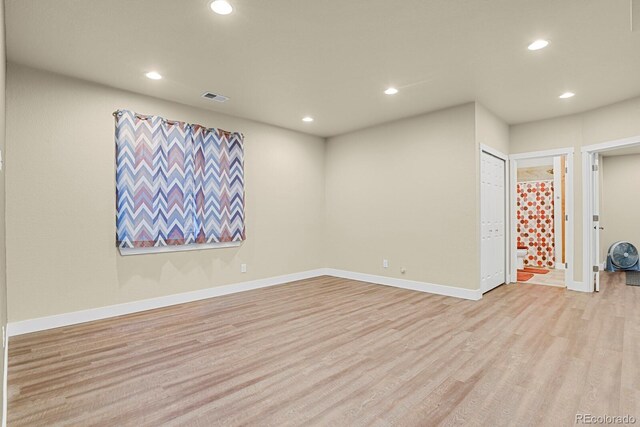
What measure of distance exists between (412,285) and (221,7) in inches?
166

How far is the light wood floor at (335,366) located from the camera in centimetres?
193

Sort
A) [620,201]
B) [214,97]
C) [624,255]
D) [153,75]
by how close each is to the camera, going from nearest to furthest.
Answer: [153,75] → [214,97] → [624,255] → [620,201]

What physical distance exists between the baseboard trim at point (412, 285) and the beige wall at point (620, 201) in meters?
4.53

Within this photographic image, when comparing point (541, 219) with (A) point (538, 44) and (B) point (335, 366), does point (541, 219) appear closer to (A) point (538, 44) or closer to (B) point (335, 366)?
(A) point (538, 44)

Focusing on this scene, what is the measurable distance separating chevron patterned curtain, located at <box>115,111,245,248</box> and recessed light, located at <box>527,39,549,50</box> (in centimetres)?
370

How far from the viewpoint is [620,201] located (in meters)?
6.68

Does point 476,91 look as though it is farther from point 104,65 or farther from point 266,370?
point 104,65

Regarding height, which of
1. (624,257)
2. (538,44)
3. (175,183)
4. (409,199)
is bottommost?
(624,257)

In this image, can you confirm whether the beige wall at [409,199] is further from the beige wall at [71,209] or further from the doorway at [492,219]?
the beige wall at [71,209]

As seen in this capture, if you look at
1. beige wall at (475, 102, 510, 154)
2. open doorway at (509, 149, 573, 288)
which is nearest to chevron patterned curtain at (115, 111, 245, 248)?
beige wall at (475, 102, 510, 154)

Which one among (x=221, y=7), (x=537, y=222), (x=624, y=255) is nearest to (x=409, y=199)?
(x=221, y=7)

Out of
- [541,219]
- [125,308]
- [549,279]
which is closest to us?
[125,308]

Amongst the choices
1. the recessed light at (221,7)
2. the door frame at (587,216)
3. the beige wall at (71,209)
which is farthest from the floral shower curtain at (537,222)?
the recessed light at (221,7)

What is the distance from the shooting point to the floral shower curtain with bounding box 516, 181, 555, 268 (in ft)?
22.6
